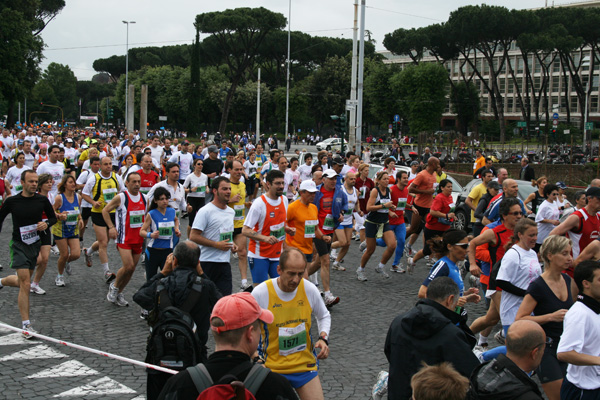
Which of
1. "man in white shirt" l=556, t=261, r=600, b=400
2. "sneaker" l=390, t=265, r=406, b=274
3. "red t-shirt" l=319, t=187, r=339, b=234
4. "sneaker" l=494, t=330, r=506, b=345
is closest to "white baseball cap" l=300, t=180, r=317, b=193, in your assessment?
"red t-shirt" l=319, t=187, r=339, b=234

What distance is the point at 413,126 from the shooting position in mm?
66062

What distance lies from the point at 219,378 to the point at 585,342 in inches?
103

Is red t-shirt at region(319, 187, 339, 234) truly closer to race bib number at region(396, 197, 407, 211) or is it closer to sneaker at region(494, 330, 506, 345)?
race bib number at region(396, 197, 407, 211)

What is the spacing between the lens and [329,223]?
9.81 meters

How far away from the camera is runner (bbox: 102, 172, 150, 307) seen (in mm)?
8680

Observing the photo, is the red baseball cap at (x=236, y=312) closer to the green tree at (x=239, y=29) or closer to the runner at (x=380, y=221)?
the runner at (x=380, y=221)

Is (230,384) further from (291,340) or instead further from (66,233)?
(66,233)

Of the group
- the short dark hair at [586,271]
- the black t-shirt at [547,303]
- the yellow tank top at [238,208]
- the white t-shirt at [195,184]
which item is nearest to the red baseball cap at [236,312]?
the short dark hair at [586,271]

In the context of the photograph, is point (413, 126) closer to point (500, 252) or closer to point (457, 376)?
point (500, 252)

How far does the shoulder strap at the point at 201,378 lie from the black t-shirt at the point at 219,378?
2cm

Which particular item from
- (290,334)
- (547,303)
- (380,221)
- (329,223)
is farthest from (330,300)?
(290,334)

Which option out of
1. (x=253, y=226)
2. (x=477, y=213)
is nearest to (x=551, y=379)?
(x=253, y=226)

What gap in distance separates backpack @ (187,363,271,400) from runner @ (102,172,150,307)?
5.83m

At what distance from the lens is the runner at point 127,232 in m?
8.68
